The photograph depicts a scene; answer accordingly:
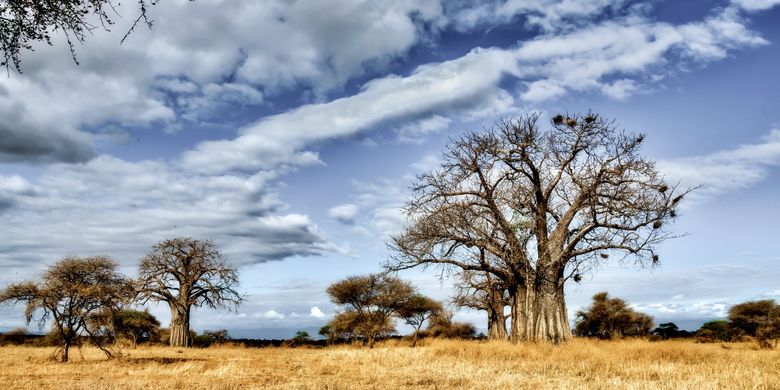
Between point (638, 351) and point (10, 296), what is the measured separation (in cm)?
2181

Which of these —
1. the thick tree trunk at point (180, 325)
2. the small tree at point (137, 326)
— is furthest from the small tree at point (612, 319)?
the small tree at point (137, 326)

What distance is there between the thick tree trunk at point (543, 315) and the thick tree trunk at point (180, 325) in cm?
2370

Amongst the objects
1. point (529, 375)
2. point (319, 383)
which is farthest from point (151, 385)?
point (529, 375)

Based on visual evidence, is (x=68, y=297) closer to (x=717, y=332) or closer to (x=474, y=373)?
(x=474, y=373)

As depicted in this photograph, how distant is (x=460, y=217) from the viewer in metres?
20.0

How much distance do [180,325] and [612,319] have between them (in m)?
33.7

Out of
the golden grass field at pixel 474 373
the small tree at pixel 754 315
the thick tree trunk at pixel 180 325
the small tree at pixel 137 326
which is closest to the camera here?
the golden grass field at pixel 474 373

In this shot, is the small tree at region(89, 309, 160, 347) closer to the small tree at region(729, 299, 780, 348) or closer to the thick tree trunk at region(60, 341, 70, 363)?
the thick tree trunk at region(60, 341, 70, 363)

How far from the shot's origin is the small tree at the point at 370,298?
40.6 m

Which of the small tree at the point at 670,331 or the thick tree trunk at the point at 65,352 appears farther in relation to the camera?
the small tree at the point at 670,331

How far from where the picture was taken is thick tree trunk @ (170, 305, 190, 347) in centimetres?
3481

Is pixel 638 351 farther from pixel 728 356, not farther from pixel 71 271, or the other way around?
pixel 71 271

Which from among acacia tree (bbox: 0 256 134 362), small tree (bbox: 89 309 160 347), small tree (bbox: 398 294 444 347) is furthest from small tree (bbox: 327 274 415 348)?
acacia tree (bbox: 0 256 134 362)

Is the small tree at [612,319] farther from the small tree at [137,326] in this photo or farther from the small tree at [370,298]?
the small tree at [137,326]
